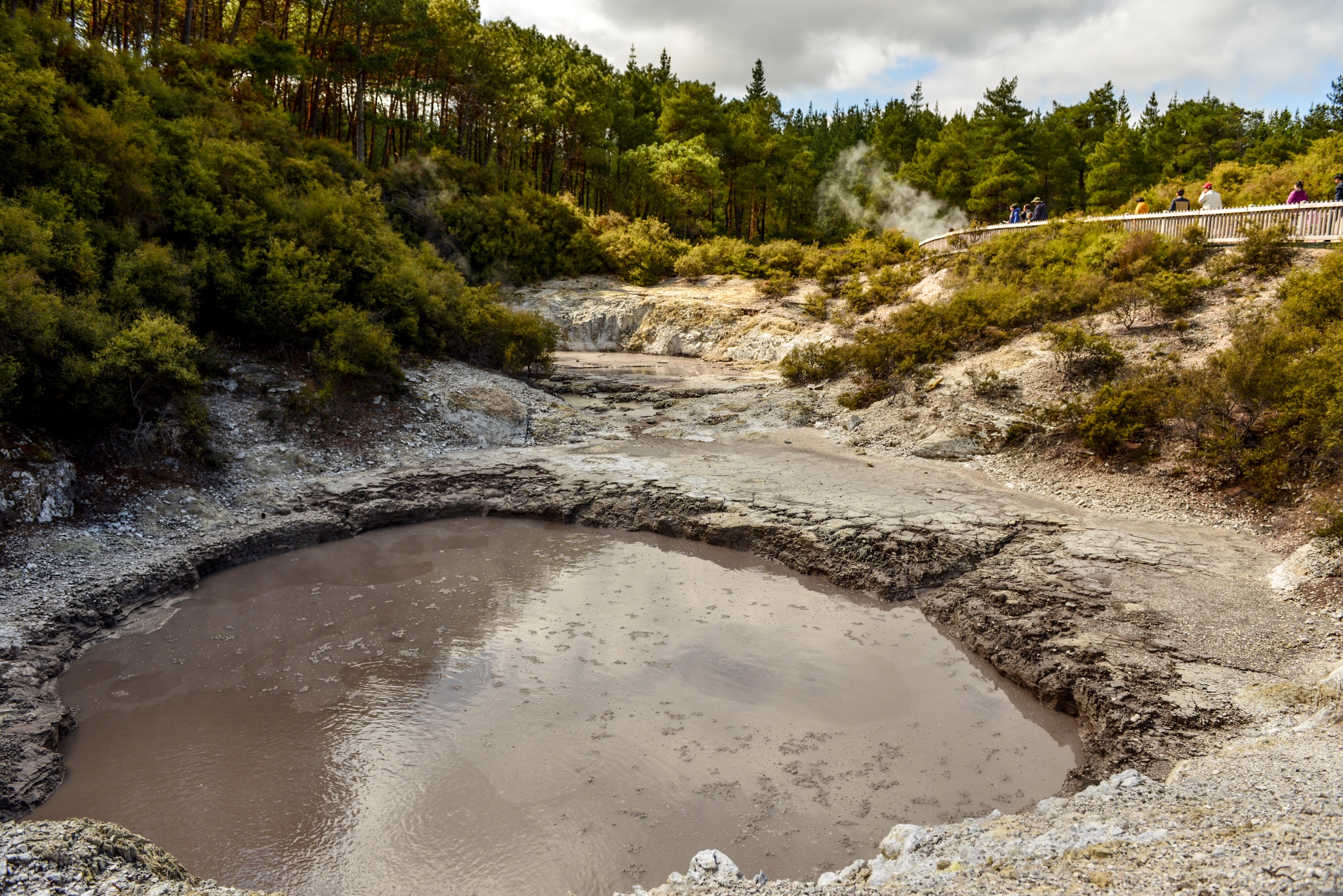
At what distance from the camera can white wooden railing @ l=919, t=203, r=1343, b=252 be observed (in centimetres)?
1708

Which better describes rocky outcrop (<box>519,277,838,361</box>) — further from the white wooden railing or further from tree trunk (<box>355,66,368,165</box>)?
the white wooden railing

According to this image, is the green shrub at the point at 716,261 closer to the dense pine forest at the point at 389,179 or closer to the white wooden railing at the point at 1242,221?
the dense pine forest at the point at 389,179

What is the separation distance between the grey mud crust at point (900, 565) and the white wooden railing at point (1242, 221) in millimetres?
11119

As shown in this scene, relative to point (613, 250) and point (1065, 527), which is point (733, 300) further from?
point (1065, 527)

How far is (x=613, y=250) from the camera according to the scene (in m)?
39.6

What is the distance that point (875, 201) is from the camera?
171 feet

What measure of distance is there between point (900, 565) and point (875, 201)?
47.4m

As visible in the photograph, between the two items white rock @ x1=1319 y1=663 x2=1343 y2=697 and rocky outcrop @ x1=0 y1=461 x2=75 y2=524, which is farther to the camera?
rocky outcrop @ x1=0 y1=461 x2=75 y2=524

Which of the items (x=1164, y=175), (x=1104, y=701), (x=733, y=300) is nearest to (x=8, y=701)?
(x=1104, y=701)

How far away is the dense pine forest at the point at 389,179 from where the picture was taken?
12.8m

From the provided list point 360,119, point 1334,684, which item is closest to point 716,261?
point 360,119

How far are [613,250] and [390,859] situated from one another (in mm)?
36744

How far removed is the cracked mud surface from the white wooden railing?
8.78 meters

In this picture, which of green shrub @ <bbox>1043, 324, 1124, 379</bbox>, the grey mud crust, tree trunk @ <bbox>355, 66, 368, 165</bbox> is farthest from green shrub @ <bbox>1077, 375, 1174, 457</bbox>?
tree trunk @ <bbox>355, 66, 368, 165</bbox>
